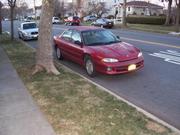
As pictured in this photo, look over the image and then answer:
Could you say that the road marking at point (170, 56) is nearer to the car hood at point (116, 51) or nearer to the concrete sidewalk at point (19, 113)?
the car hood at point (116, 51)

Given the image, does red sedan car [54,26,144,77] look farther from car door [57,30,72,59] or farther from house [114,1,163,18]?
house [114,1,163,18]

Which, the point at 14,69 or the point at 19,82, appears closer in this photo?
the point at 19,82

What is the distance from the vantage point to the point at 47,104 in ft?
22.6

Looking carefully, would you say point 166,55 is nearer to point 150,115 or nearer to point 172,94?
point 172,94

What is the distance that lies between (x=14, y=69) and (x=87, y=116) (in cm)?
578

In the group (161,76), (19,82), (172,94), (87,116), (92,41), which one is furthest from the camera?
(92,41)

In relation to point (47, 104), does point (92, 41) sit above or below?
above

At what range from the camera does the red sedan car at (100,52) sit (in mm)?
9250

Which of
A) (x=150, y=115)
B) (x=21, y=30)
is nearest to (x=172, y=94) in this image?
(x=150, y=115)

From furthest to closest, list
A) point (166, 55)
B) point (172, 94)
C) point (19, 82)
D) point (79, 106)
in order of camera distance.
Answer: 1. point (166, 55)
2. point (19, 82)
3. point (172, 94)
4. point (79, 106)

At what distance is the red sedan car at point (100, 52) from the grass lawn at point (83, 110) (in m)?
0.79

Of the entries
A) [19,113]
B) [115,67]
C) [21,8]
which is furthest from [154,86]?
[21,8]

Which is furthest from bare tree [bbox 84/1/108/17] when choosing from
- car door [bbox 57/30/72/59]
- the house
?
car door [bbox 57/30/72/59]

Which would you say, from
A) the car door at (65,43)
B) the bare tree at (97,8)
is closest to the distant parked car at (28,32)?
the car door at (65,43)
